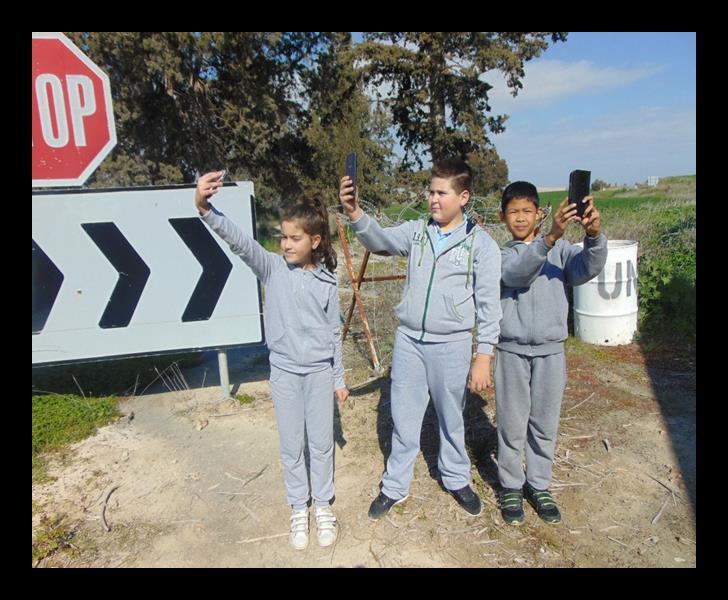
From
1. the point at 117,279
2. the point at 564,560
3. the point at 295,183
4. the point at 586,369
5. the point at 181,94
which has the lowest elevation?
the point at 564,560

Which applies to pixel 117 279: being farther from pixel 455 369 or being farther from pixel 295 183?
pixel 295 183

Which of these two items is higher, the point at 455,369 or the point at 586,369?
the point at 455,369

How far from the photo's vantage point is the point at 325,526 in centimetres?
267

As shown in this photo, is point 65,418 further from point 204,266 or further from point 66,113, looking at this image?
point 66,113

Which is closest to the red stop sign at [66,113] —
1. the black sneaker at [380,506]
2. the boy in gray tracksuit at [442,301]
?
the boy in gray tracksuit at [442,301]

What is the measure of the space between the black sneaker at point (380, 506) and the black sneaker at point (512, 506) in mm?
587

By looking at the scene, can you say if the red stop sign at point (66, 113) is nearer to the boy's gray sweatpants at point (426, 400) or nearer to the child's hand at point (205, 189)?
the child's hand at point (205, 189)

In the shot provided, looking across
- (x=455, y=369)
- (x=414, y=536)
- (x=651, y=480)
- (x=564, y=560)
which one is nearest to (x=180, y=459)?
(x=414, y=536)

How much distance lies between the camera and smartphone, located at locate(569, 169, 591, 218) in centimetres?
226

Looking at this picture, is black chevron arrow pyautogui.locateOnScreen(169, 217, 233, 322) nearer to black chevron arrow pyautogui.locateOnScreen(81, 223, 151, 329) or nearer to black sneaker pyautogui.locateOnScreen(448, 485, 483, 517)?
black chevron arrow pyautogui.locateOnScreen(81, 223, 151, 329)

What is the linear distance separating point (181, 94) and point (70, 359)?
48.1 feet

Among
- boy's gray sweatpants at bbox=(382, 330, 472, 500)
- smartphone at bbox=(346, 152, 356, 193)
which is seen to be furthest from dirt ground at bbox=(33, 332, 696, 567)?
smartphone at bbox=(346, 152, 356, 193)

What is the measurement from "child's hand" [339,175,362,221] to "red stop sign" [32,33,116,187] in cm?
264

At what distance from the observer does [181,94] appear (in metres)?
16.2
